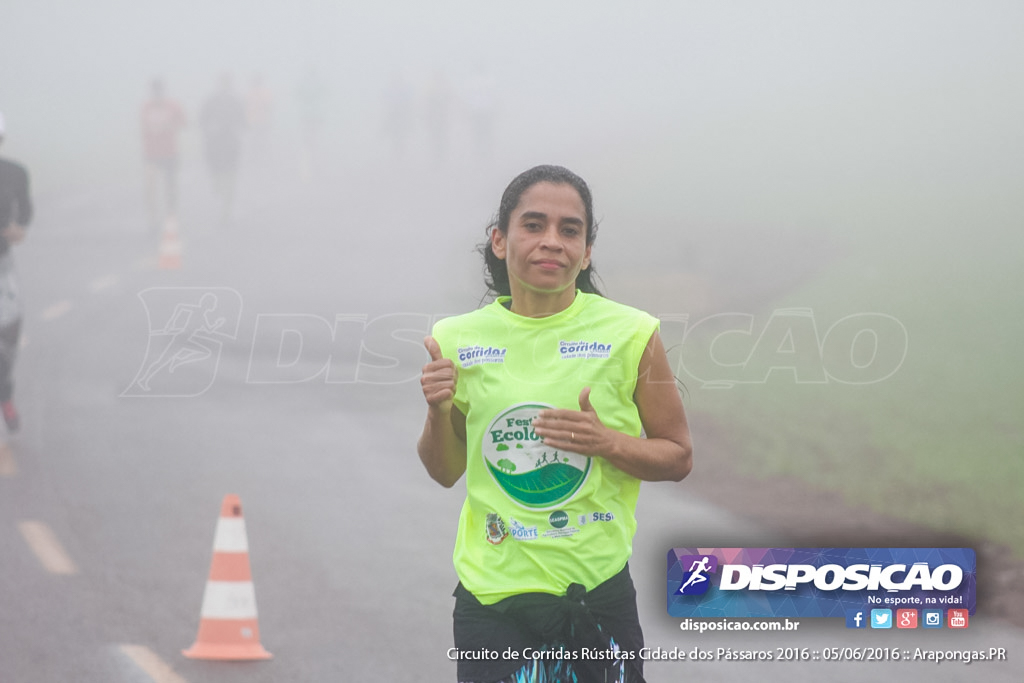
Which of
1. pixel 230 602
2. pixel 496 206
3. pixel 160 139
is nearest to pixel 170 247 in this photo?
pixel 160 139

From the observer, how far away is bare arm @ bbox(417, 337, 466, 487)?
252 centimetres

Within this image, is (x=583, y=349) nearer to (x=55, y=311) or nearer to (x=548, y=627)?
(x=548, y=627)

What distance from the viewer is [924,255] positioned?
802 cm

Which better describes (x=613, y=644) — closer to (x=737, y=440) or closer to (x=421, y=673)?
(x=421, y=673)

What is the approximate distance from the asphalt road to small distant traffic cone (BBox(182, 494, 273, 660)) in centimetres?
7

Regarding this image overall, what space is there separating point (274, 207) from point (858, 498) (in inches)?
197

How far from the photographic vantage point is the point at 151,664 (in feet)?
15.3

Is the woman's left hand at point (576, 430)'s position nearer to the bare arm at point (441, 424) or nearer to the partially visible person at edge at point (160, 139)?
the bare arm at point (441, 424)

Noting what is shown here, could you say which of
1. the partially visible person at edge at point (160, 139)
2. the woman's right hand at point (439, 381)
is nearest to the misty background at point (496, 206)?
the partially visible person at edge at point (160, 139)

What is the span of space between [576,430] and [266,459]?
5058 mm

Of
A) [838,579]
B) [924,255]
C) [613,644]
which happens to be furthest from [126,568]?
[924,255]

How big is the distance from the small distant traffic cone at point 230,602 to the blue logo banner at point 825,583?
5.85 feet

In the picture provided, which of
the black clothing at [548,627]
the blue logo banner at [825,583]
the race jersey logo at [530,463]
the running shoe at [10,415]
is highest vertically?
the race jersey logo at [530,463]

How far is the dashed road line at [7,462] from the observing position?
687cm
